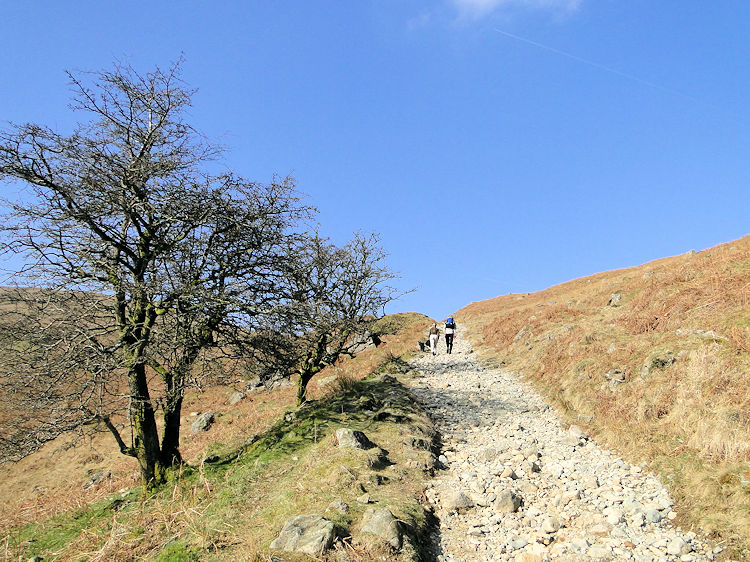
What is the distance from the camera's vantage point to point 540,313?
2797 cm

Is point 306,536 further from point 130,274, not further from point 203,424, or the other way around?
point 203,424

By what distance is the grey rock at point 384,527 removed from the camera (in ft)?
20.7

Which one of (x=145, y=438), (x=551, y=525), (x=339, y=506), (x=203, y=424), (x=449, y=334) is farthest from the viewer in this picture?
(x=449, y=334)

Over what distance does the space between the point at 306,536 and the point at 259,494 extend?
9.98ft

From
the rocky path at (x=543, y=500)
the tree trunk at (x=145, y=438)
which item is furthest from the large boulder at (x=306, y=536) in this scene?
the tree trunk at (x=145, y=438)

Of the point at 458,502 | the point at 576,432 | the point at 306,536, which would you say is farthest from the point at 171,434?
the point at 576,432

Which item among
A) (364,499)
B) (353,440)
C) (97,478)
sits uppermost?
(353,440)

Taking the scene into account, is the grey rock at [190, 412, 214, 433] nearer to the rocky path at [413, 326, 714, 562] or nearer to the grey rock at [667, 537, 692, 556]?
the rocky path at [413, 326, 714, 562]

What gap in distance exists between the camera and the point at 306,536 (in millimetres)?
6441

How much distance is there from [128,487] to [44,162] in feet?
32.3

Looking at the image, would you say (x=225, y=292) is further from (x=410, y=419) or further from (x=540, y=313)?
(x=540, y=313)

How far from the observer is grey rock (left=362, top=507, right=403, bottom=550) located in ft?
20.7

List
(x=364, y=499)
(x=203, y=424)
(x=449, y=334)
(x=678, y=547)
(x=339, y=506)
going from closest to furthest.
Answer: (x=678, y=547) < (x=339, y=506) < (x=364, y=499) < (x=203, y=424) < (x=449, y=334)

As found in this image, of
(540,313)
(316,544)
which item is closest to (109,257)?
(316,544)
